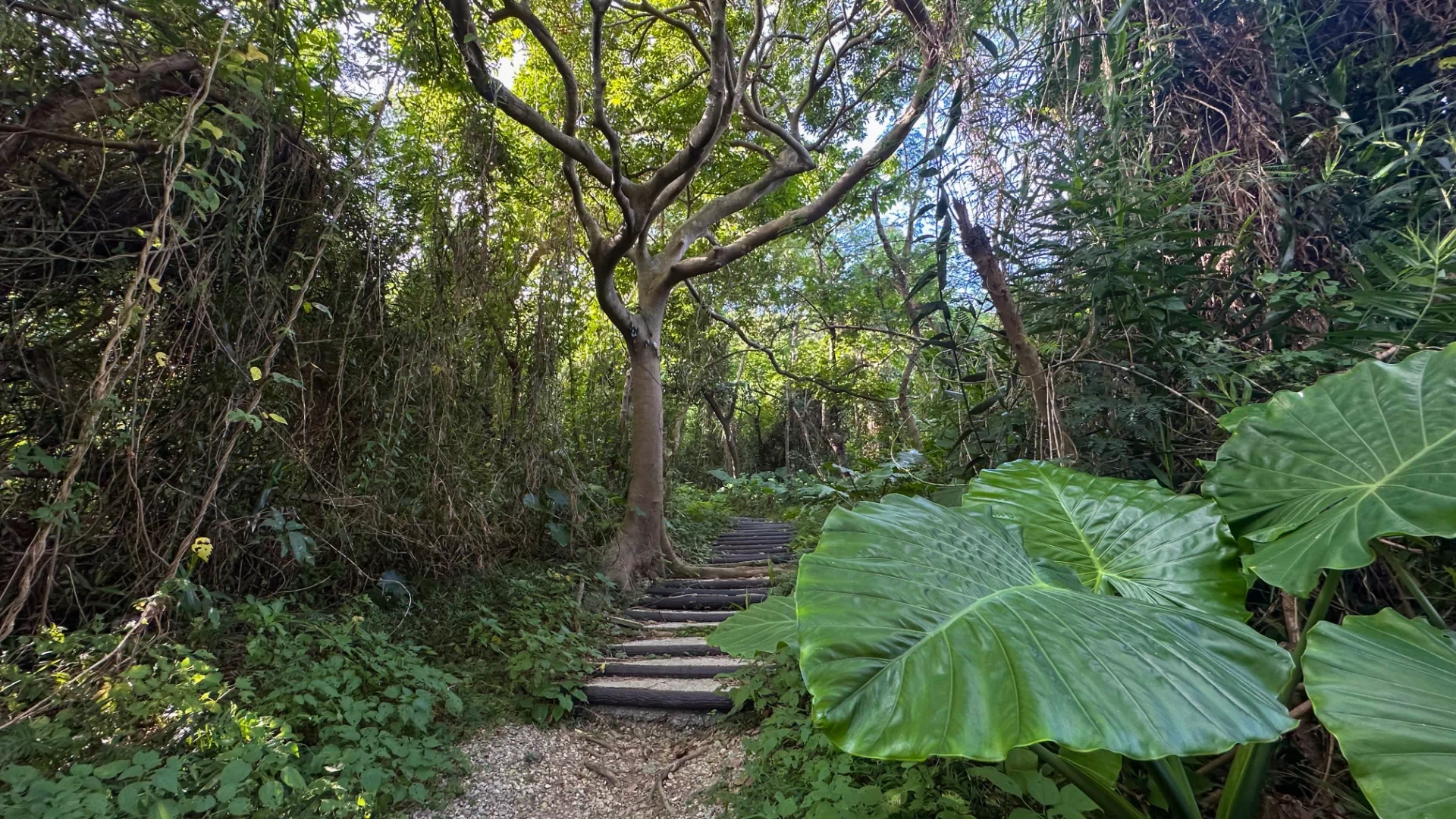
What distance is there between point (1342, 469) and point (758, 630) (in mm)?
1017

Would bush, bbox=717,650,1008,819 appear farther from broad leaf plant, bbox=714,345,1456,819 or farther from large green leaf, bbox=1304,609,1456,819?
large green leaf, bbox=1304,609,1456,819

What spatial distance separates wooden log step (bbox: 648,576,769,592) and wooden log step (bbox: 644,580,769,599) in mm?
11

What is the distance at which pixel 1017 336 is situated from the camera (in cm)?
161

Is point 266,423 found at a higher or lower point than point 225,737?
higher

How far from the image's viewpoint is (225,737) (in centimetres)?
141

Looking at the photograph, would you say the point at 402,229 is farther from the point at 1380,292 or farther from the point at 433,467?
the point at 1380,292

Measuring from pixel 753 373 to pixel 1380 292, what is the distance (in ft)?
29.8

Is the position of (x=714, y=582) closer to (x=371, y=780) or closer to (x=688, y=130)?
(x=371, y=780)

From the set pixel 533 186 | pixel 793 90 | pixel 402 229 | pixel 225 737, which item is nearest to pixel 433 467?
pixel 402 229

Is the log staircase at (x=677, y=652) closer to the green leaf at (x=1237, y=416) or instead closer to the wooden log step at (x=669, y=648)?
the wooden log step at (x=669, y=648)

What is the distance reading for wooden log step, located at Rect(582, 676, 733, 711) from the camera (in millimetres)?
2285

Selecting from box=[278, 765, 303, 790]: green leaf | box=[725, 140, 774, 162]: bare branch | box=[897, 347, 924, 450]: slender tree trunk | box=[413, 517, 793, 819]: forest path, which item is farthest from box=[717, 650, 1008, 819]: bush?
box=[897, 347, 924, 450]: slender tree trunk

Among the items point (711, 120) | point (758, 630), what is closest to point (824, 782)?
point (758, 630)

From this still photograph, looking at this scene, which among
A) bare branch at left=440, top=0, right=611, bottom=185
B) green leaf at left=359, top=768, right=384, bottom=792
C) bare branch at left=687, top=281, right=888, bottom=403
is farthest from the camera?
bare branch at left=687, top=281, right=888, bottom=403
